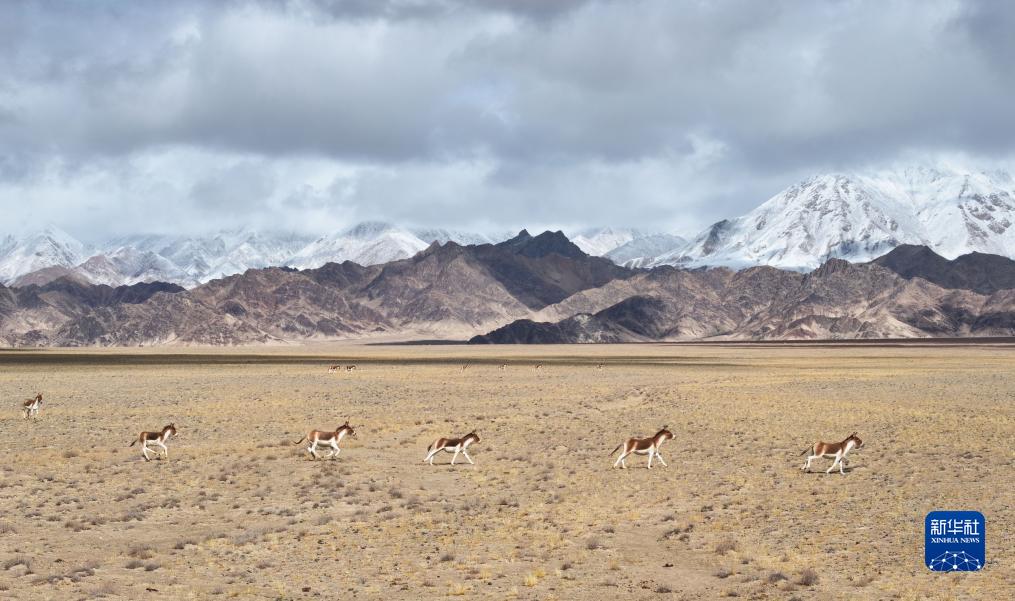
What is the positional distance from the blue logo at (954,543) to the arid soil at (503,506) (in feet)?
0.98

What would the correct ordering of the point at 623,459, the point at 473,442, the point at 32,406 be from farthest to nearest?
the point at 32,406 < the point at 473,442 < the point at 623,459

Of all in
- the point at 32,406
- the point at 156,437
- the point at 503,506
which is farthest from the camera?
the point at 32,406

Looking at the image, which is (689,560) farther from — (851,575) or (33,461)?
(33,461)

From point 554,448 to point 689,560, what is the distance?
1439cm

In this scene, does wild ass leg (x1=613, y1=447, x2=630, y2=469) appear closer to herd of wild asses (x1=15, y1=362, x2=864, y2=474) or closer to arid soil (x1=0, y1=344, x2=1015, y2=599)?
herd of wild asses (x1=15, y1=362, x2=864, y2=474)

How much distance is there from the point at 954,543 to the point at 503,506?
10.4 metres

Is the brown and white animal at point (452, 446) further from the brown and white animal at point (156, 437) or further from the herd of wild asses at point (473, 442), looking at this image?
→ the brown and white animal at point (156, 437)

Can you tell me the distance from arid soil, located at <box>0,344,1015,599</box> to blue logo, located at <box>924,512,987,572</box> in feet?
0.98

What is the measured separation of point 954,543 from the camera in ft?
48.3

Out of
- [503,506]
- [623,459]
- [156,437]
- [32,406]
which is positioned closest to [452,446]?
→ [623,459]

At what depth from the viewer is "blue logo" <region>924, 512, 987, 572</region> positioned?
14273 millimetres

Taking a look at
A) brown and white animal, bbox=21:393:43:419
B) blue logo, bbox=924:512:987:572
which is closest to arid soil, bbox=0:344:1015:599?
blue logo, bbox=924:512:987:572

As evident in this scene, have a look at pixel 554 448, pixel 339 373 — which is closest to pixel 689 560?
pixel 554 448

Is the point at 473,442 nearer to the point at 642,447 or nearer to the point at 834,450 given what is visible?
the point at 642,447
